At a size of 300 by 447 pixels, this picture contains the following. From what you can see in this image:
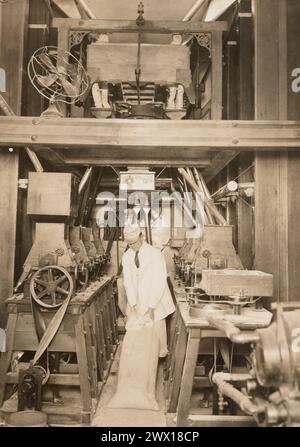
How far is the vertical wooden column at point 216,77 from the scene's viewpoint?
572 centimetres

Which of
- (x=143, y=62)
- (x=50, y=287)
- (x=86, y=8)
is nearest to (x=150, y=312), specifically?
(x=50, y=287)

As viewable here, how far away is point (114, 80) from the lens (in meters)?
5.86

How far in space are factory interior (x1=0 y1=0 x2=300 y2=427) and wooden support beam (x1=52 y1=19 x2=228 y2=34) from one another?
0.02 m

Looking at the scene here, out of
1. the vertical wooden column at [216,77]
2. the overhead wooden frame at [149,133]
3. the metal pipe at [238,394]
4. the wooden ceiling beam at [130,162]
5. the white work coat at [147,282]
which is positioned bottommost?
the metal pipe at [238,394]

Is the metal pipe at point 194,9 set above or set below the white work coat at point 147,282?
above

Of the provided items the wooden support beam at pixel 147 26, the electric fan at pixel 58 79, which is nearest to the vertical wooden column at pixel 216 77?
the wooden support beam at pixel 147 26

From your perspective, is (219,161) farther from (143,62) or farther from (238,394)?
(238,394)

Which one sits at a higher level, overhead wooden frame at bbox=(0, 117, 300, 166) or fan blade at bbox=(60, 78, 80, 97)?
fan blade at bbox=(60, 78, 80, 97)

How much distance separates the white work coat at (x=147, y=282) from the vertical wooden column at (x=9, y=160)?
1.57m

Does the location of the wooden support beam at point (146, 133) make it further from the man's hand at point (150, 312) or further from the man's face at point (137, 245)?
the man's hand at point (150, 312)

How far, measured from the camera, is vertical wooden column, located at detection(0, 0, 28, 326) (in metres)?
4.92

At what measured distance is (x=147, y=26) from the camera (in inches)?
230

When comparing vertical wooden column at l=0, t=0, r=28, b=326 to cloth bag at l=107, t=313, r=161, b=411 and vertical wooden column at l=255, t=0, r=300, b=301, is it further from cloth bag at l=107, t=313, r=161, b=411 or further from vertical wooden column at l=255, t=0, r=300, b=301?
vertical wooden column at l=255, t=0, r=300, b=301

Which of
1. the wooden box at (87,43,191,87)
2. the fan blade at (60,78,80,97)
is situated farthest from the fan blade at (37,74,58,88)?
the wooden box at (87,43,191,87)
